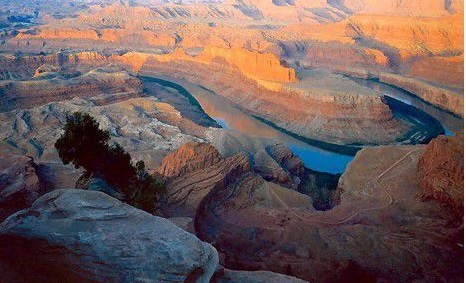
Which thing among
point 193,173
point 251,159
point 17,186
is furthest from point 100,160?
point 251,159

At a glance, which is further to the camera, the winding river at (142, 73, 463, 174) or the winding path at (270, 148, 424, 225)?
the winding river at (142, 73, 463, 174)

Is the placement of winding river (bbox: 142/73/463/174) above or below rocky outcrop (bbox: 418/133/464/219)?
below

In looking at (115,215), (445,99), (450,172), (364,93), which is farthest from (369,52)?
(115,215)

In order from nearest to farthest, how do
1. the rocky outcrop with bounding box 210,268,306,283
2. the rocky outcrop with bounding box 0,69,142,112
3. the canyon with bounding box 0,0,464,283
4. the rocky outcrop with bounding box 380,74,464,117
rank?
the canyon with bounding box 0,0,464,283, the rocky outcrop with bounding box 210,268,306,283, the rocky outcrop with bounding box 0,69,142,112, the rocky outcrop with bounding box 380,74,464,117

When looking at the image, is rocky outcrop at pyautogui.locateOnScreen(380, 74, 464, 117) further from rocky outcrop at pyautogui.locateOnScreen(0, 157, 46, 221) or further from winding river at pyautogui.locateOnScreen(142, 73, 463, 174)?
rocky outcrop at pyautogui.locateOnScreen(0, 157, 46, 221)

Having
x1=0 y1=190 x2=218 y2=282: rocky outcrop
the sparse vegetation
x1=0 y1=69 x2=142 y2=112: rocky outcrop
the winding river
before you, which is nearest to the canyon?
x1=0 y1=190 x2=218 y2=282: rocky outcrop

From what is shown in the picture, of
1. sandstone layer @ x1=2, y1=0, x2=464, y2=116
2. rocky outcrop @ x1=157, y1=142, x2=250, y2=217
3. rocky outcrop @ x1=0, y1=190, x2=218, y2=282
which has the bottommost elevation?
sandstone layer @ x1=2, y1=0, x2=464, y2=116

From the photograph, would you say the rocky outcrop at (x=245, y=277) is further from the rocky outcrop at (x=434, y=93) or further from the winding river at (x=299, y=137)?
the rocky outcrop at (x=434, y=93)
